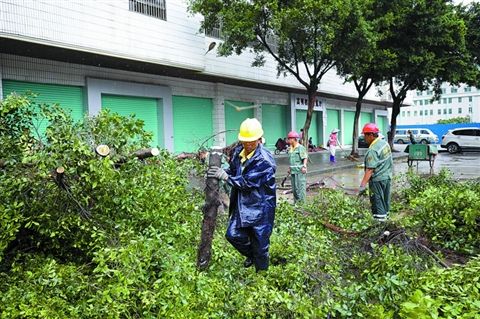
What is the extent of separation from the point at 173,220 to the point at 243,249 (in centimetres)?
87

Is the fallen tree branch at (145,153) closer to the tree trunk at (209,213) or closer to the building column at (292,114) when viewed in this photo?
the tree trunk at (209,213)

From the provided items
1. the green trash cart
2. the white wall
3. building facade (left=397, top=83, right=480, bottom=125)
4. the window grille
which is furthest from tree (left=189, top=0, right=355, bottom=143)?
building facade (left=397, top=83, right=480, bottom=125)

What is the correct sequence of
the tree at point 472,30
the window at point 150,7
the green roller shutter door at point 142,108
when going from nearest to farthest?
the window at point 150,7
the green roller shutter door at point 142,108
the tree at point 472,30

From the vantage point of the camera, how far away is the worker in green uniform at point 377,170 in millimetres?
5891

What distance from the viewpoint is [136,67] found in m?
14.2

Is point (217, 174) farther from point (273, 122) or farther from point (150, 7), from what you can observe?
point (273, 122)

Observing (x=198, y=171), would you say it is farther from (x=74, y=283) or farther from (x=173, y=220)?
(x=74, y=283)

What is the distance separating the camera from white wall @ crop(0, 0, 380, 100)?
9.97 meters

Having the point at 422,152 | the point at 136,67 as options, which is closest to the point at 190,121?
the point at 136,67

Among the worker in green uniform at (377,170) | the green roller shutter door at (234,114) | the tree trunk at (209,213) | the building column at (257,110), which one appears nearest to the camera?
the tree trunk at (209,213)

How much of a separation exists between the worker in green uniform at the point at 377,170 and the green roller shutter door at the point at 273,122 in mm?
16218

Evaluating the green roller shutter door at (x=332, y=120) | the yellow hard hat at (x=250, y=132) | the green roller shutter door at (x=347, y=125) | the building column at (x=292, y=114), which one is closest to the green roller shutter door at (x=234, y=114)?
the building column at (x=292, y=114)

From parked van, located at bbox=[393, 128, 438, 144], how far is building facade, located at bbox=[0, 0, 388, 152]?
1661cm

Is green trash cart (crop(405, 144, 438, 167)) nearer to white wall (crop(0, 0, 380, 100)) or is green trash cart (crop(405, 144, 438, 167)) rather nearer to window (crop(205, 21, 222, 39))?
white wall (crop(0, 0, 380, 100))
